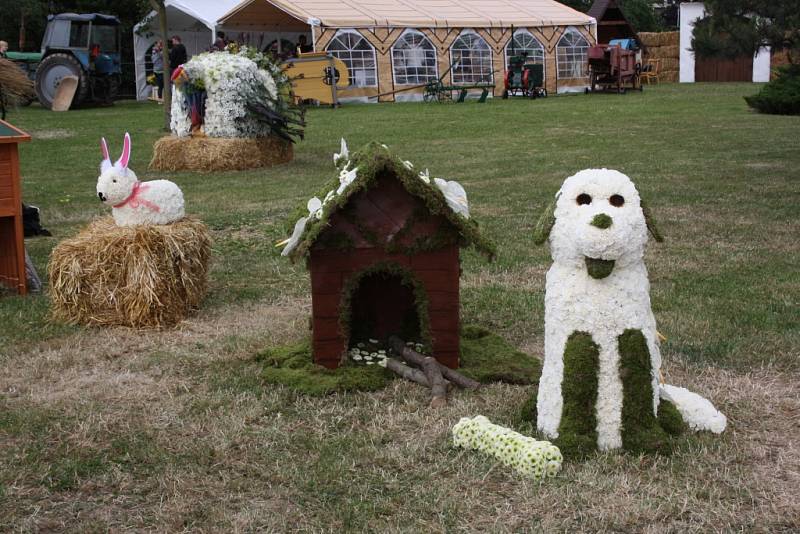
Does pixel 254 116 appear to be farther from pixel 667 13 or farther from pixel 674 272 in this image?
pixel 667 13

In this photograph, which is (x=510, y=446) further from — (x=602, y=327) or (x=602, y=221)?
(x=602, y=221)

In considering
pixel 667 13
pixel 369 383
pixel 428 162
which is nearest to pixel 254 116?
pixel 428 162

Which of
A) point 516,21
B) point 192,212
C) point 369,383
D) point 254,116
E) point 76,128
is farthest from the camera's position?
point 516,21

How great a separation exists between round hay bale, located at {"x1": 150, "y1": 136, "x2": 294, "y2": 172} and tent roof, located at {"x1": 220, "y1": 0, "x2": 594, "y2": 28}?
12236mm

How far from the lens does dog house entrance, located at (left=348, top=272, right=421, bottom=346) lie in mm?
→ 5031

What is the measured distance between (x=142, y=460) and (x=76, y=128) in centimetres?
1760

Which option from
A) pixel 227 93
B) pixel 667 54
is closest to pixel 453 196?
pixel 227 93

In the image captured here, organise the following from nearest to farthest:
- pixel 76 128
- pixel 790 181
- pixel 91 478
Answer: pixel 91 478 → pixel 790 181 → pixel 76 128

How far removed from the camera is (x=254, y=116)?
43.5 ft

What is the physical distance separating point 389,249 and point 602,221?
1.23 meters

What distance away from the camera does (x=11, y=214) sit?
6266 millimetres

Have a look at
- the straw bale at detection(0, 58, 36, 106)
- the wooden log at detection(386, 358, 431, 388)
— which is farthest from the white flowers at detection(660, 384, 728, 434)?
the straw bale at detection(0, 58, 36, 106)

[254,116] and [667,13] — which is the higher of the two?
[667,13]

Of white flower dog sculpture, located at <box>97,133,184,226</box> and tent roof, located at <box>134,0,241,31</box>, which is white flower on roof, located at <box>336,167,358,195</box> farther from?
tent roof, located at <box>134,0,241,31</box>
